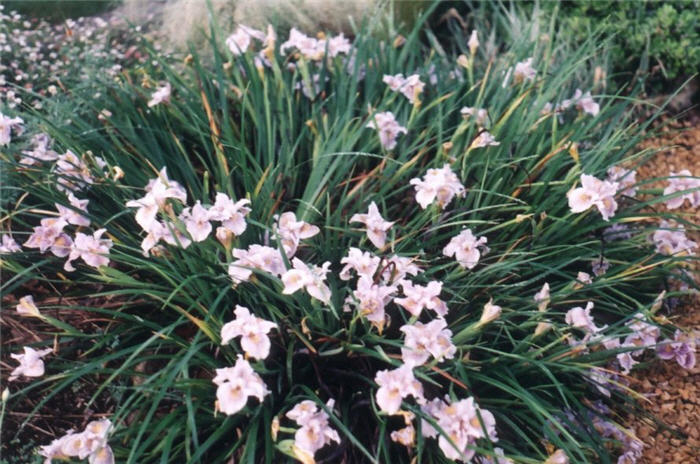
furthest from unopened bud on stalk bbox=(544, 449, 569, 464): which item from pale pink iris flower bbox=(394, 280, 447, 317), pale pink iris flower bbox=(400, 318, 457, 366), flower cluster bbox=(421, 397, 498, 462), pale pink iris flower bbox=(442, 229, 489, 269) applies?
pale pink iris flower bbox=(442, 229, 489, 269)

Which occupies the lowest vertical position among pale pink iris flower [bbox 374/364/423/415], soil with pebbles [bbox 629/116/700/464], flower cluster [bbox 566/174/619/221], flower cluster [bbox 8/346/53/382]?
soil with pebbles [bbox 629/116/700/464]

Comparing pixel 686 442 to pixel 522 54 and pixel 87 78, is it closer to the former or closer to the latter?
pixel 522 54

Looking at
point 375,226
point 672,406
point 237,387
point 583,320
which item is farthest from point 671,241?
point 237,387

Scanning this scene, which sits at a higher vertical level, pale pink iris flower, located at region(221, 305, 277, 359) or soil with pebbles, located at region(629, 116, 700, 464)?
pale pink iris flower, located at region(221, 305, 277, 359)

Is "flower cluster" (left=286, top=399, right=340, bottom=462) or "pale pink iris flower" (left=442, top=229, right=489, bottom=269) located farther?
"pale pink iris flower" (left=442, top=229, right=489, bottom=269)

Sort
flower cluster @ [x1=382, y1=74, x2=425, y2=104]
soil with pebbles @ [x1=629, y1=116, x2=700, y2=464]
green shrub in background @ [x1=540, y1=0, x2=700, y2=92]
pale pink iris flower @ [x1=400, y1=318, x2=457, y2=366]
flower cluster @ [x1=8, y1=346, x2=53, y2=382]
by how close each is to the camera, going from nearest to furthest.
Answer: pale pink iris flower @ [x1=400, y1=318, x2=457, y2=366] → flower cluster @ [x1=8, y1=346, x2=53, y2=382] → soil with pebbles @ [x1=629, y1=116, x2=700, y2=464] → flower cluster @ [x1=382, y1=74, x2=425, y2=104] → green shrub in background @ [x1=540, y1=0, x2=700, y2=92]

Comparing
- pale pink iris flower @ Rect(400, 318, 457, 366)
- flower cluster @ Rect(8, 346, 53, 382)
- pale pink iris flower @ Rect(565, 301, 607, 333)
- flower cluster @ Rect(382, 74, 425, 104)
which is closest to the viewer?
pale pink iris flower @ Rect(400, 318, 457, 366)

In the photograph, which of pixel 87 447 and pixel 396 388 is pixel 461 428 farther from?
pixel 87 447

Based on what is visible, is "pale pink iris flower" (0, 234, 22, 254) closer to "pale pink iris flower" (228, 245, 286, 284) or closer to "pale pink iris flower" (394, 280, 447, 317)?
"pale pink iris flower" (228, 245, 286, 284)

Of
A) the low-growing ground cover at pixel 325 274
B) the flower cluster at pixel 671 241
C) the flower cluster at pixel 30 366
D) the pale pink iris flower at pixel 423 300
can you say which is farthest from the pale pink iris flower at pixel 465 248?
the flower cluster at pixel 30 366
